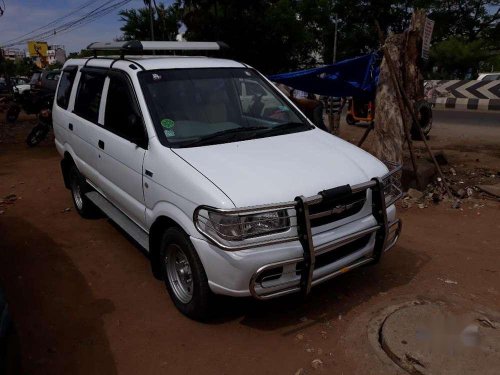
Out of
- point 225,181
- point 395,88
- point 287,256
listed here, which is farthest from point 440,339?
point 395,88

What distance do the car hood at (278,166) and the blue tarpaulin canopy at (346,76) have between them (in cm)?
363


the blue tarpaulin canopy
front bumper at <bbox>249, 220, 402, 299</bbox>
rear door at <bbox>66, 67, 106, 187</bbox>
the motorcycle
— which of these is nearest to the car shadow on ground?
rear door at <bbox>66, 67, 106, 187</bbox>

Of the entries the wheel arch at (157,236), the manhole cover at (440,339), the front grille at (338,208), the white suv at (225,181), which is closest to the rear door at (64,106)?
the white suv at (225,181)

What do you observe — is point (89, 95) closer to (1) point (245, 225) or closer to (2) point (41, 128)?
(1) point (245, 225)

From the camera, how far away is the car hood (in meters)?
2.77

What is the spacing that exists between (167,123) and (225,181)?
94 cm

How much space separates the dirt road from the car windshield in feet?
4.51

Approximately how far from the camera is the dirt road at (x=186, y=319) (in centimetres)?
285

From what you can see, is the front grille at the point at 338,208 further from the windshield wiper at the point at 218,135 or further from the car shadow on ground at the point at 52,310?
the car shadow on ground at the point at 52,310

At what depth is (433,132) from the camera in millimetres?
12000

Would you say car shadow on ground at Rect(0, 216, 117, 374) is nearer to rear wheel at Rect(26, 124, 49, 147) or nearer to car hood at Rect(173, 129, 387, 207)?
car hood at Rect(173, 129, 387, 207)

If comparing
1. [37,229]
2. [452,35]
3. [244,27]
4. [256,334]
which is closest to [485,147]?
[256,334]

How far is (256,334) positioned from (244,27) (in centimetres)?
1778

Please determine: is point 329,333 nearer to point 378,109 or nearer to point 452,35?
point 378,109
